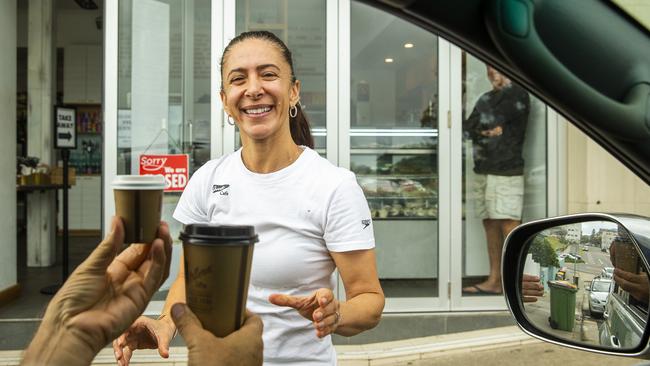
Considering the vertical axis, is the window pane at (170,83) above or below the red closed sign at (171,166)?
above

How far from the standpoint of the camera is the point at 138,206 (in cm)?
100

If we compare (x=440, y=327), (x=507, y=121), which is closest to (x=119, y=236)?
(x=440, y=327)

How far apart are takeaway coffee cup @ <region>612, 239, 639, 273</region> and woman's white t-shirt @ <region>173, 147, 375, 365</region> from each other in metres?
0.84

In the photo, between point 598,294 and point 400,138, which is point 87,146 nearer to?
point 400,138

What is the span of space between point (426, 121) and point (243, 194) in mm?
4032

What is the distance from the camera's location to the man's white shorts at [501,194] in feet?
18.4

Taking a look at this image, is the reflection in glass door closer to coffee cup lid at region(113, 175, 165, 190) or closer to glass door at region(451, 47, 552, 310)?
glass door at region(451, 47, 552, 310)

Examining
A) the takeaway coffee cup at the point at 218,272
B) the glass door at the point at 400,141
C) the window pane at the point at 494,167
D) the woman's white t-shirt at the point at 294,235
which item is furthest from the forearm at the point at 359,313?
the window pane at the point at 494,167

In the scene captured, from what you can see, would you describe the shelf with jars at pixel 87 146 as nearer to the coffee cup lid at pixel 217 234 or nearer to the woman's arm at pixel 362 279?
the woman's arm at pixel 362 279

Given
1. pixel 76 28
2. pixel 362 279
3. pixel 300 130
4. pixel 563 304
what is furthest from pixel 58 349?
pixel 76 28

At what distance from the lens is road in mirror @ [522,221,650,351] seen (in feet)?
3.11

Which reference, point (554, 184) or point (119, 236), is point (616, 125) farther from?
point (554, 184)

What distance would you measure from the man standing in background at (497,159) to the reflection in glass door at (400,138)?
0.40 metres

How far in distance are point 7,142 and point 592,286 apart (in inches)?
231
